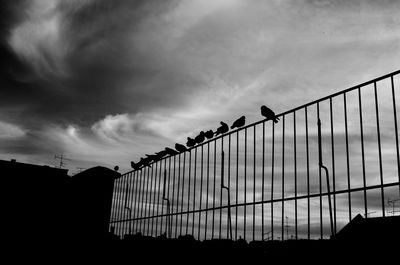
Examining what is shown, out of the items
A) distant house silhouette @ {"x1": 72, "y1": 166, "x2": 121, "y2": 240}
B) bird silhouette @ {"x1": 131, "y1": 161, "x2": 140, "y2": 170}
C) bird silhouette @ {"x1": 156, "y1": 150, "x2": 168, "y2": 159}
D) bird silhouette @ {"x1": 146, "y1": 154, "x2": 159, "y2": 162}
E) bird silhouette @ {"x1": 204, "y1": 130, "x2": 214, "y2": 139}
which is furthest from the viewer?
distant house silhouette @ {"x1": 72, "y1": 166, "x2": 121, "y2": 240}

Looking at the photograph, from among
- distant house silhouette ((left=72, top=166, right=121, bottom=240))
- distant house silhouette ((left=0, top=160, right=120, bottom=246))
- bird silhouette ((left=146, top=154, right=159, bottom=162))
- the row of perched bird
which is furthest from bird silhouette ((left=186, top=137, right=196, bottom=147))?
distant house silhouette ((left=72, top=166, right=121, bottom=240))

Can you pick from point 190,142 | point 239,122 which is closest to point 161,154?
point 190,142

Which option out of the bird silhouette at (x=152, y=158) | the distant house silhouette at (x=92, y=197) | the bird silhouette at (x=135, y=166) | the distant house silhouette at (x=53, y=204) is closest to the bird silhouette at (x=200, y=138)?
the bird silhouette at (x=152, y=158)

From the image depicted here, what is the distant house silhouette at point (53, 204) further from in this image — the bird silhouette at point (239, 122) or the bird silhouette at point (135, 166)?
the bird silhouette at point (239, 122)

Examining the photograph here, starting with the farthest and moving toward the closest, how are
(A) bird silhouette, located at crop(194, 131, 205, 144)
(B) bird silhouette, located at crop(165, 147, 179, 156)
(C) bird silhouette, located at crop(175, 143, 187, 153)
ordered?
1. (B) bird silhouette, located at crop(165, 147, 179, 156)
2. (C) bird silhouette, located at crop(175, 143, 187, 153)
3. (A) bird silhouette, located at crop(194, 131, 205, 144)

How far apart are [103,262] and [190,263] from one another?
2494mm

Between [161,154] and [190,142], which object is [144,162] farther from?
[190,142]

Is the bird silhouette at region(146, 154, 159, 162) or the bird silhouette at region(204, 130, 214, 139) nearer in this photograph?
the bird silhouette at region(204, 130, 214, 139)

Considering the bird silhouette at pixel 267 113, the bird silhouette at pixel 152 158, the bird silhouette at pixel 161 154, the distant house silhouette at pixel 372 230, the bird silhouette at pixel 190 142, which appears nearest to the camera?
the distant house silhouette at pixel 372 230

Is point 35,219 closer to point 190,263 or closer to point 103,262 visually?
point 103,262

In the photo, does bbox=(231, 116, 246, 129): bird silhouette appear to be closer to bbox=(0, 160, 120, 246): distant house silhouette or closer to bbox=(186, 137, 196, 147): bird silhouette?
bbox=(186, 137, 196, 147): bird silhouette

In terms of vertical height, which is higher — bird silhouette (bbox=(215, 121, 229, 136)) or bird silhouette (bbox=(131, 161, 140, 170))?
bird silhouette (bbox=(215, 121, 229, 136))

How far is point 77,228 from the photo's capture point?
435 inches

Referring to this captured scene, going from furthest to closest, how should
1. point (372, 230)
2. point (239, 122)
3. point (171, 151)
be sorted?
point (171, 151) < point (239, 122) < point (372, 230)
